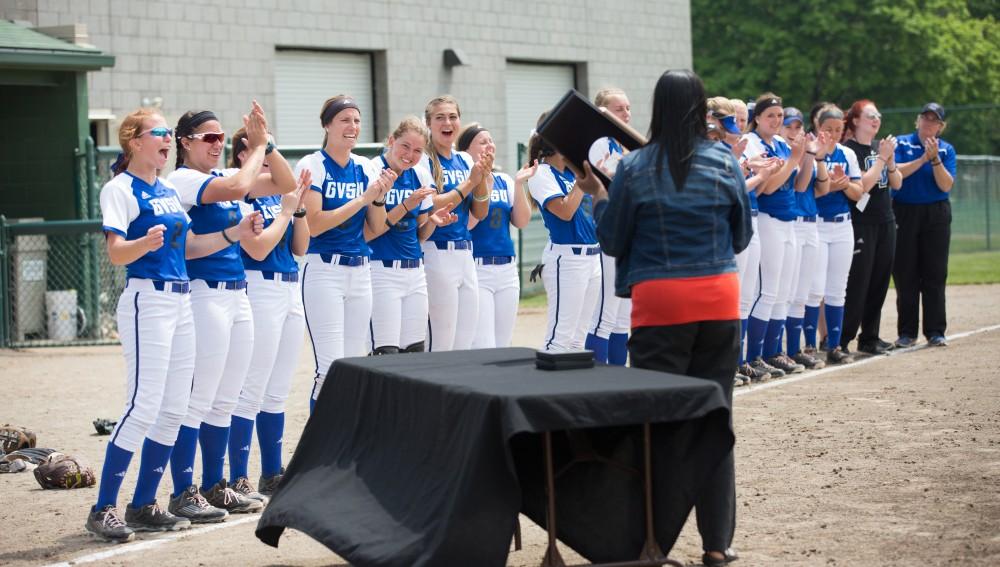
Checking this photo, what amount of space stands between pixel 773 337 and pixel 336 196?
519 cm

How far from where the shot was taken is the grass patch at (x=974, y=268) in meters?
19.7

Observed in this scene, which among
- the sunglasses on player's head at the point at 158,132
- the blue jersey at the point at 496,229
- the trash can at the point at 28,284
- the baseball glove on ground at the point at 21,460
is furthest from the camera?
the trash can at the point at 28,284

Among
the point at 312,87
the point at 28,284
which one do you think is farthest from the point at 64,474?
the point at 312,87

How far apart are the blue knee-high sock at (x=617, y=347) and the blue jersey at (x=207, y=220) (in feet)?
12.3

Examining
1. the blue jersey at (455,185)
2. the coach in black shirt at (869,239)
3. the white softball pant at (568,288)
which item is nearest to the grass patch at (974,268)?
the coach in black shirt at (869,239)

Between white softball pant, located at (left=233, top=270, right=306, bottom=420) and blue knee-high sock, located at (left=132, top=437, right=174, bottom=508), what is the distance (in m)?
0.75

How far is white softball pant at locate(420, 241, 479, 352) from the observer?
871 cm

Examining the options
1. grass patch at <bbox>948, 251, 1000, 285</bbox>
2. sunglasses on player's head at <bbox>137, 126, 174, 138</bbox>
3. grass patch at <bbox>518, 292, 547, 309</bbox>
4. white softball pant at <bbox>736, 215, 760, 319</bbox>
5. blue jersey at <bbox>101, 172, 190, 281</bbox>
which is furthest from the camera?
grass patch at <bbox>948, 251, 1000, 285</bbox>

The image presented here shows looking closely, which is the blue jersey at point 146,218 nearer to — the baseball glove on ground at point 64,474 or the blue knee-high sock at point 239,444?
the blue knee-high sock at point 239,444

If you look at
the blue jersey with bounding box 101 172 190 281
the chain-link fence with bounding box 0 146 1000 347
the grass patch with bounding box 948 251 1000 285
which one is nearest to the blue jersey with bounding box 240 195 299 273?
the blue jersey with bounding box 101 172 190 281

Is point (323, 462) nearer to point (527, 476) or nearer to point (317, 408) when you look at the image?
point (317, 408)

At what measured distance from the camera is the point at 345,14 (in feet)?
69.3

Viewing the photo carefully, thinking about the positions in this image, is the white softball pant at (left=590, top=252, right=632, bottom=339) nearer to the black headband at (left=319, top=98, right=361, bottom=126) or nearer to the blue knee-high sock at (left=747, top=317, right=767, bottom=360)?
the blue knee-high sock at (left=747, top=317, right=767, bottom=360)

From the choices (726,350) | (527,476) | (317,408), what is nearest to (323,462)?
(317,408)
